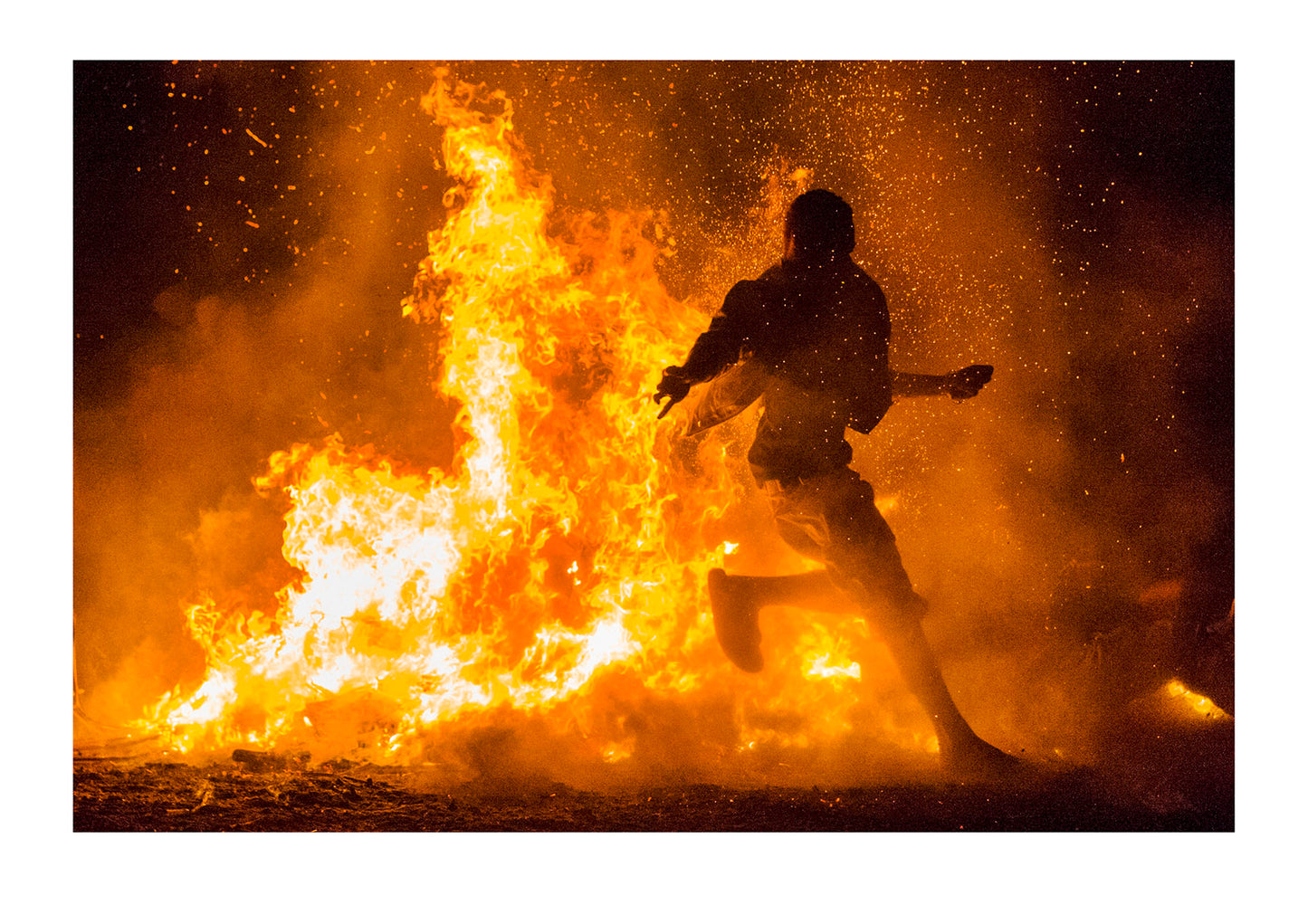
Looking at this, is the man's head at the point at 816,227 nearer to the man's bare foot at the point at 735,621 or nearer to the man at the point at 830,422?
the man at the point at 830,422

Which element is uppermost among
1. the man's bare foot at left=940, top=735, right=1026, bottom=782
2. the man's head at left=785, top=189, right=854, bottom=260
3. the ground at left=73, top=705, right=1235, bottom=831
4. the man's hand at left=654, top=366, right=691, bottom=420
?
the man's head at left=785, top=189, right=854, bottom=260

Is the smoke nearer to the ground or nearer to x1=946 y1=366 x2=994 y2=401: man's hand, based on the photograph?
the ground

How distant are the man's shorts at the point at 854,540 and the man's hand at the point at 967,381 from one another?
0.61 m

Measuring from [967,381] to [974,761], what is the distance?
179cm

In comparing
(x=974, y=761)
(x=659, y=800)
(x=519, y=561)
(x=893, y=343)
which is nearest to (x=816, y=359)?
(x=893, y=343)

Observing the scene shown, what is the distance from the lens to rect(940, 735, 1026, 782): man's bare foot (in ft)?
14.1

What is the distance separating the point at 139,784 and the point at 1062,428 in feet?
16.0

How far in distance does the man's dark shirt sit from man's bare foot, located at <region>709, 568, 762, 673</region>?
56cm

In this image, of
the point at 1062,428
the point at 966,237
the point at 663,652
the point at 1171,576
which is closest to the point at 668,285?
the point at 966,237

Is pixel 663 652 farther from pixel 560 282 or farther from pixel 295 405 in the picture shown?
pixel 295 405

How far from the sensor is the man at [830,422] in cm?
425

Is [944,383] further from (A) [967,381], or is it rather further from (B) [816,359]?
(B) [816,359]

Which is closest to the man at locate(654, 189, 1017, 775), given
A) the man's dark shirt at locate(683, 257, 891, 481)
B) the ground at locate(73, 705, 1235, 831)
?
the man's dark shirt at locate(683, 257, 891, 481)

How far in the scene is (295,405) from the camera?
468 cm
